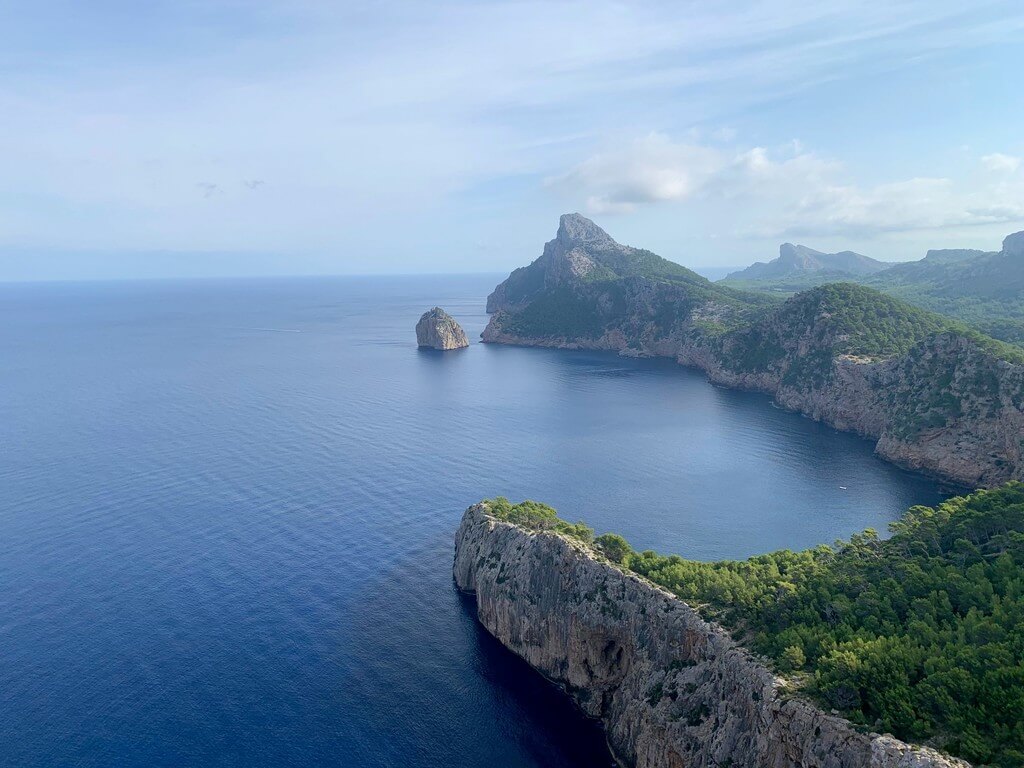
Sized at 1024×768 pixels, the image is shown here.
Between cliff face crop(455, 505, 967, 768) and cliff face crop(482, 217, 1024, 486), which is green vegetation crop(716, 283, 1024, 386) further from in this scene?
cliff face crop(455, 505, 967, 768)

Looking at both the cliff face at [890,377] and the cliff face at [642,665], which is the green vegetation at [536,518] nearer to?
the cliff face at [642,665]

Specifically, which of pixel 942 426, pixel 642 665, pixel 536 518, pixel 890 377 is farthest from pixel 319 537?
pixel 890 377

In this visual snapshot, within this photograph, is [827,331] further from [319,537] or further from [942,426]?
[319,537]

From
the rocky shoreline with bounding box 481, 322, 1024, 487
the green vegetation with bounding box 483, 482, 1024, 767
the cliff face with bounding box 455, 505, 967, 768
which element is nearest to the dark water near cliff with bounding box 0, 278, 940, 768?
the cliff face with bounding box 455, 505, 967, 768

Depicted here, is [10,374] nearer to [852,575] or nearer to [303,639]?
[303,639]

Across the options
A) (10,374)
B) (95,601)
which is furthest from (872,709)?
(10,374)

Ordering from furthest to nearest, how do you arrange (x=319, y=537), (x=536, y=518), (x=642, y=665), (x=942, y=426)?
(x=942, y=426) < (x=319, y=537) < (x=536, y=518) < (x=642, y=665)

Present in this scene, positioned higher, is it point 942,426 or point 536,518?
point 942,426

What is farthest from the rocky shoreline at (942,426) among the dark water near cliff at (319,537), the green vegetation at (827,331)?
the green vegetation at (827,331)
